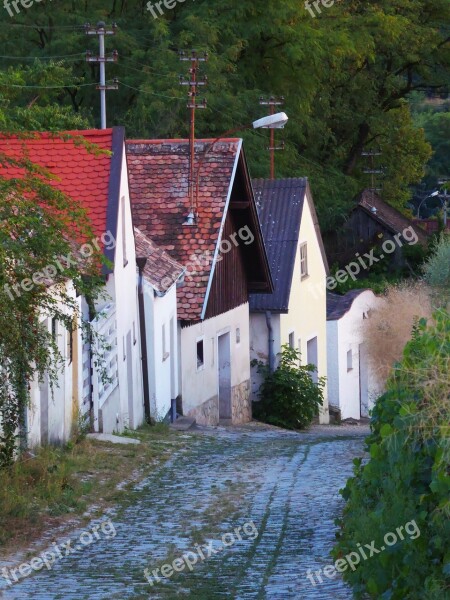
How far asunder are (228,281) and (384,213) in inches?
825

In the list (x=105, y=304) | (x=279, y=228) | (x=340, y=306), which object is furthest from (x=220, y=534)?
(x=340, y=306)

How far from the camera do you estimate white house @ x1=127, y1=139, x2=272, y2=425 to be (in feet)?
79.5

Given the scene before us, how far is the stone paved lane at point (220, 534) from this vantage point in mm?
8344

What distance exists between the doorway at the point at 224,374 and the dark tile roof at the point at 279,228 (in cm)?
293

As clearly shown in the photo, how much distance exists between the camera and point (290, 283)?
97.1 feet

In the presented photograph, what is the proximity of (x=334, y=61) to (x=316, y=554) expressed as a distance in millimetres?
32041

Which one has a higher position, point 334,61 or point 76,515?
point 334,61

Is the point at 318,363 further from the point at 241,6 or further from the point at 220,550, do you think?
the point at 220,550

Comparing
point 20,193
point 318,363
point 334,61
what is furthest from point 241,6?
point 20,193

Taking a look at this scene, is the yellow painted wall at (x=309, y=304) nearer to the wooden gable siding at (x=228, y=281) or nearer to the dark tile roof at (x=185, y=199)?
the wooden gable siding at (x=228, y=281)

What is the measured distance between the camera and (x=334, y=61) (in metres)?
39.9

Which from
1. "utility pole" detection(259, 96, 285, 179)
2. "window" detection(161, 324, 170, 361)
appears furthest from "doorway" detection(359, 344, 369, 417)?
"window" detection(161, 324, 170, 361)

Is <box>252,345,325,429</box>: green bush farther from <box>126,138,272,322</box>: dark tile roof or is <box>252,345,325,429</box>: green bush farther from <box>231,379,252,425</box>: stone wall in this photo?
<box>126,138,272,322</box>: dark tile roof

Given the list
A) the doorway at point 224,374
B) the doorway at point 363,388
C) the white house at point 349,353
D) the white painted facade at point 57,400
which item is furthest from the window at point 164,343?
the doorway at point 363,388
